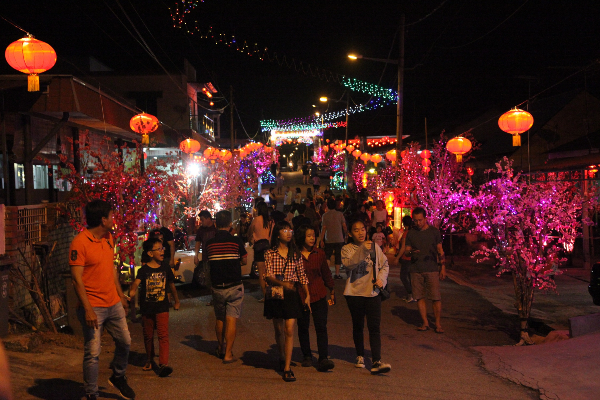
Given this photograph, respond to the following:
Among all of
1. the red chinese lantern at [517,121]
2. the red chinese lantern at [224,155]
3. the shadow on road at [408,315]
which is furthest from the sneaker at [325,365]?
the red chinese lantern at [224,155]

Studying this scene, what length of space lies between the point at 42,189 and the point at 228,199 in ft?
35.9

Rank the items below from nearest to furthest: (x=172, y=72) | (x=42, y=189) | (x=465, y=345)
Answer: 1. (x=465, y=345)
2. (x=42, y=189)
3. (x=172, y=72)

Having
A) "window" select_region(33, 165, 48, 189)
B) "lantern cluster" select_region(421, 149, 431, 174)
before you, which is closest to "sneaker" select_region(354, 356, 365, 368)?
"window" select_region(33, 165, 48, 189)

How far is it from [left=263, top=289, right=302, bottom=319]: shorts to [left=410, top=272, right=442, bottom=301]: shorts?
9.05 feet

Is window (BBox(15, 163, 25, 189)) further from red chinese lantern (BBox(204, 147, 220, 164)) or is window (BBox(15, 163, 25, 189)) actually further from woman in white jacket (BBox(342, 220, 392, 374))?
red chinese lantern (BBox(204, 147, 220, 164))

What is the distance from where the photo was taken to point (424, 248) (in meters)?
7.93

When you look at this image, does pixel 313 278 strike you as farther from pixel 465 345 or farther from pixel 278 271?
pixel 465 345

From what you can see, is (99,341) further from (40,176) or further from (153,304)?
(40,176)

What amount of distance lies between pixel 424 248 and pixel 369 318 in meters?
2.34

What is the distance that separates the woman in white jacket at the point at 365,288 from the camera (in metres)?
5.92

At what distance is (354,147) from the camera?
106 feet

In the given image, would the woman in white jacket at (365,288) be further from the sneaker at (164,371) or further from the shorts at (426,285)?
the sneaker at (164,371)

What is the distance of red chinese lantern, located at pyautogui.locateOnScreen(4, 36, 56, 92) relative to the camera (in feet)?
25.6

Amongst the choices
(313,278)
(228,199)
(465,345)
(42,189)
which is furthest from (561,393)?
(228,199)
